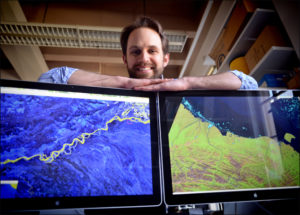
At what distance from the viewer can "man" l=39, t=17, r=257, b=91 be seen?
0.65 metres

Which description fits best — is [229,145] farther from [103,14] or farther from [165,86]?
[103,14]

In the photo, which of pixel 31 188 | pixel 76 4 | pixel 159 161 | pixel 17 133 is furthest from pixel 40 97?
pixel 76 4

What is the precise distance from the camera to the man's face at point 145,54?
1.09 metres

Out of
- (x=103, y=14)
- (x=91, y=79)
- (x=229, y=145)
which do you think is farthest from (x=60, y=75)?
(x=103, y=14)

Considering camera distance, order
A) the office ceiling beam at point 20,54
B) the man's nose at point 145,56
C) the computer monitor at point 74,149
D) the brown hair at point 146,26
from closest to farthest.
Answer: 1. the computer monitor at point 74,149
2. the man's nose at point 145,56
3. the brown hair at point 146,26
4. the office ceiling beam at point 20,54

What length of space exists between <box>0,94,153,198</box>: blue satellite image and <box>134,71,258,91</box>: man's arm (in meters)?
0.14

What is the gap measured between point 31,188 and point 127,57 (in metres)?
0.91

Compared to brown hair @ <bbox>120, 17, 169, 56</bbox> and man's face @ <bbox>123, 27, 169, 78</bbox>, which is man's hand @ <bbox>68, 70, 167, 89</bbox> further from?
brown hair @ <bbox>120, 17, 169, 56</bbox>

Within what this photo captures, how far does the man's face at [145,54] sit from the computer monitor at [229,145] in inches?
21.1

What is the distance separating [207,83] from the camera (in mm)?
708

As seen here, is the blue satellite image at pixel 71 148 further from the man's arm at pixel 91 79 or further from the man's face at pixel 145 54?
the man's face at pixel 145 54

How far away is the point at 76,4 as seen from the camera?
269 cm

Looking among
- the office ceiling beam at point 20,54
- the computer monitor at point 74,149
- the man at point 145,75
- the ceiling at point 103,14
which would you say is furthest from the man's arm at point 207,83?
the office ceiling beam at point 20,54

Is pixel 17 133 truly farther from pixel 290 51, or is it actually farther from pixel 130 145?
pixel 290 51
